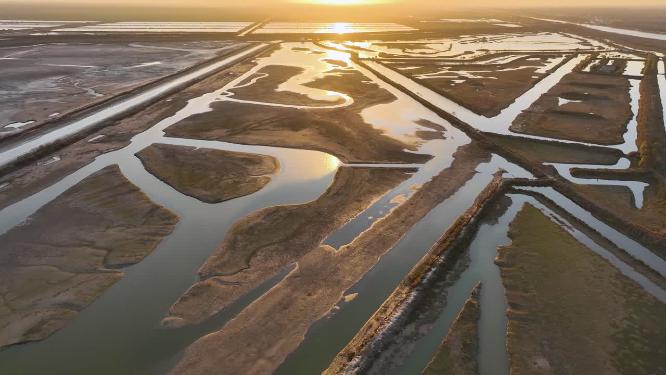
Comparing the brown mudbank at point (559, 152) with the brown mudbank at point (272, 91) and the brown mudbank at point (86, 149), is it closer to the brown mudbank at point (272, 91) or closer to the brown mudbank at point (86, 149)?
the brown mudbank at point (272, 91)

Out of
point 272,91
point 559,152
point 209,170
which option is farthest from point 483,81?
point 209,170

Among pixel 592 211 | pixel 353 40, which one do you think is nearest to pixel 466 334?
pixel 592 211

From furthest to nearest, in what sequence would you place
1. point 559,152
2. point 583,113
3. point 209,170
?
1. point 583,113
2. point 559,152
3. point 209,170

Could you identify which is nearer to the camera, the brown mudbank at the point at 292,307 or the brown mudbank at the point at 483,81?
the brown mudbank at the point at 292,307

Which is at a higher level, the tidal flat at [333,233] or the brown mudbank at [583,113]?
the brown mudbank at [583,113]

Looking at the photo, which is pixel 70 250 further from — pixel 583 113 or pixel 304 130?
pixel 583 113

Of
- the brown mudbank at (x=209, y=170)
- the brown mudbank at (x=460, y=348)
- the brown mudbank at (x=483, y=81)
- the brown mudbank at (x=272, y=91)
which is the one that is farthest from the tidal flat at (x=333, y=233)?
the brown mudbank at (x=483, y=81)
